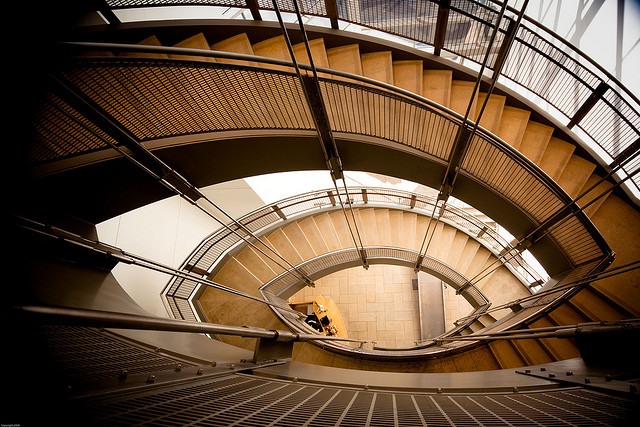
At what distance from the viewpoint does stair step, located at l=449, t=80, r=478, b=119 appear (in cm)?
506

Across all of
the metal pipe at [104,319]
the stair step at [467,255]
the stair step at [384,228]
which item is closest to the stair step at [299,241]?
the stair step at [384,228]

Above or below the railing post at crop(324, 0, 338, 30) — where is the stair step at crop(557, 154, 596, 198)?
below

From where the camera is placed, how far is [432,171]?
4.92 metres

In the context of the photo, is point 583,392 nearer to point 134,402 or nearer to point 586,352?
point 586,352

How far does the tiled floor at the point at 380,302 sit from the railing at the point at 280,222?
4.02 metres

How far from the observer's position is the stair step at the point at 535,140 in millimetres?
5121

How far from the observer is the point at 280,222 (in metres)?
8.23

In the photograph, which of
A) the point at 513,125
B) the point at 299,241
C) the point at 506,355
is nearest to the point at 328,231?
the point at 299,241

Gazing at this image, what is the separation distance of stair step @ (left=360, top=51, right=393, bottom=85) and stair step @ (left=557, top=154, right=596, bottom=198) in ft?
12.0

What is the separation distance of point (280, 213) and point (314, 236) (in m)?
1.31

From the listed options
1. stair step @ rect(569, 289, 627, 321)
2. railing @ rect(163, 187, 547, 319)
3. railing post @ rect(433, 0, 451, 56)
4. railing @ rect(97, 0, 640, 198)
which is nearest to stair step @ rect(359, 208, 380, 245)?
railing @ rect(163, 187, 547, 319)

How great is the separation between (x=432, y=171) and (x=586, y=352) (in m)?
3.28

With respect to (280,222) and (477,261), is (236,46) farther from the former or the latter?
(477,261)

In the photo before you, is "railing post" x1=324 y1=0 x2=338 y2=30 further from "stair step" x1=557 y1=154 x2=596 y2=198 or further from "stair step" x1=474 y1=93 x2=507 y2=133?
"stair step" x1=557 y1=154 x2=596 y2=198
